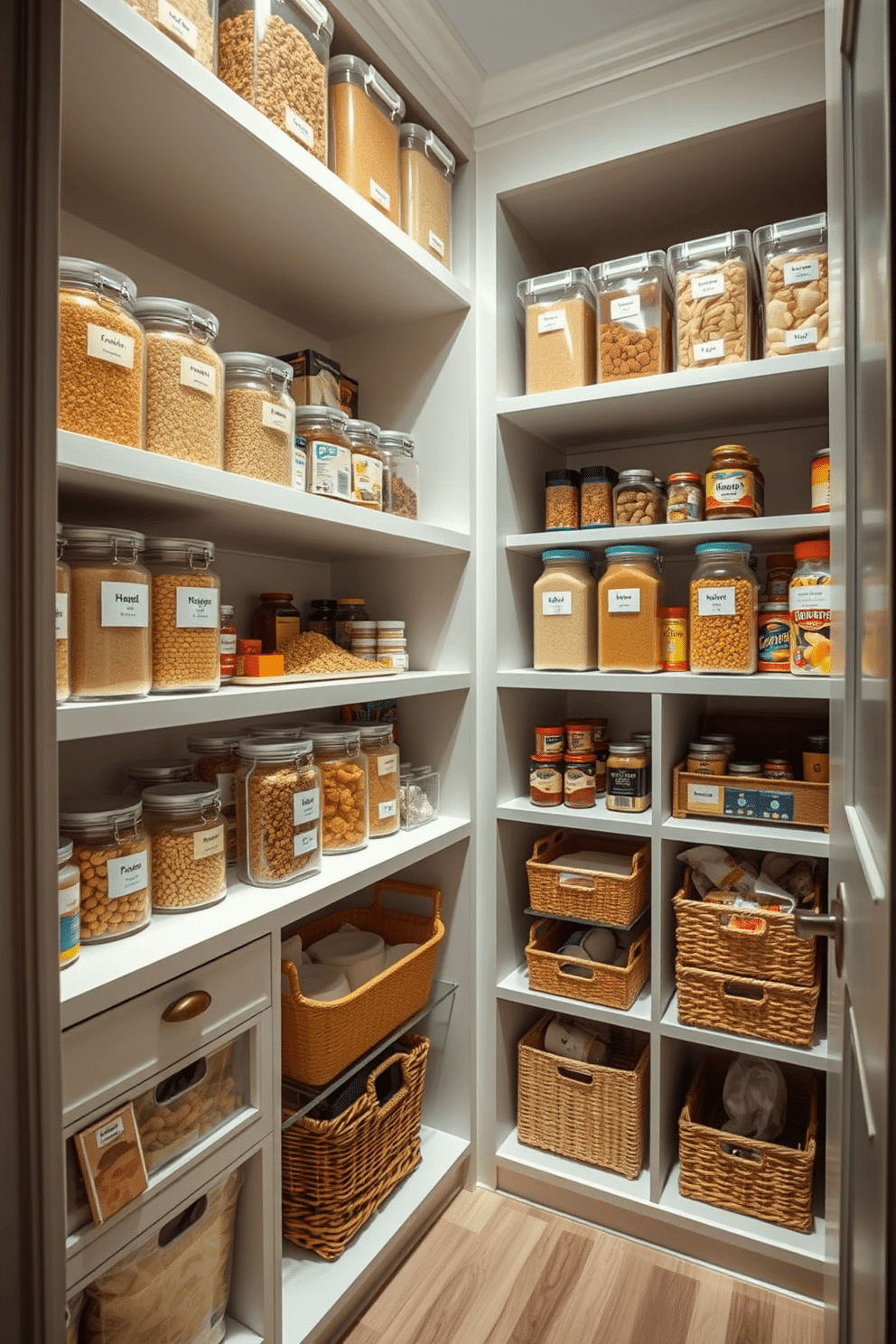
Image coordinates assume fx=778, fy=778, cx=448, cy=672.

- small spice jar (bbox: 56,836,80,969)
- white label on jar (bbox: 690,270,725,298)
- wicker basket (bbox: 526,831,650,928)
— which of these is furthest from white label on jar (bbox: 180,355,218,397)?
wicker basket (bbox: 526,831,650,928)

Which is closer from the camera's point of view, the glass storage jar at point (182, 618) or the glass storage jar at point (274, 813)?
the glass storage jar at point (182, 618)

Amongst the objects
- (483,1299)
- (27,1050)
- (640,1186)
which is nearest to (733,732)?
(640,1186)

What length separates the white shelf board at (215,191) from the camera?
0.97 meters

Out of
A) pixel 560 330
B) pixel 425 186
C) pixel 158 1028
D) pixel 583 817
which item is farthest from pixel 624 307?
pixel 158 1028

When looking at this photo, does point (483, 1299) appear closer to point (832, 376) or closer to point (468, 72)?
point (832, 376)

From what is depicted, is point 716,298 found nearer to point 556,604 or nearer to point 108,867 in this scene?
point 556,604

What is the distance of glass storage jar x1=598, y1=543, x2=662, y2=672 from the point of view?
162cm

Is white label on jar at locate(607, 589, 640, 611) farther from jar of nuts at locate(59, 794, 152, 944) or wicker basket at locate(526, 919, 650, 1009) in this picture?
jar of nuts at locate(59, 794, 152, 944)

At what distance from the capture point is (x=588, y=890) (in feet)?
5.59

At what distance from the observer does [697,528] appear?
1.56 metres

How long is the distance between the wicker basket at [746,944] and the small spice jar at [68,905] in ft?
3.79

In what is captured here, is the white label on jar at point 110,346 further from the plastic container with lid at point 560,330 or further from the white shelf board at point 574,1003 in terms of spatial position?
the white shelf board at point 574,1003

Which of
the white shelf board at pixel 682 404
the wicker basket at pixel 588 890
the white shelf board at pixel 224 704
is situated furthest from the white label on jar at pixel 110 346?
the wicker basket at pixel 588 890

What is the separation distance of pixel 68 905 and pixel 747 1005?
4.16ft
